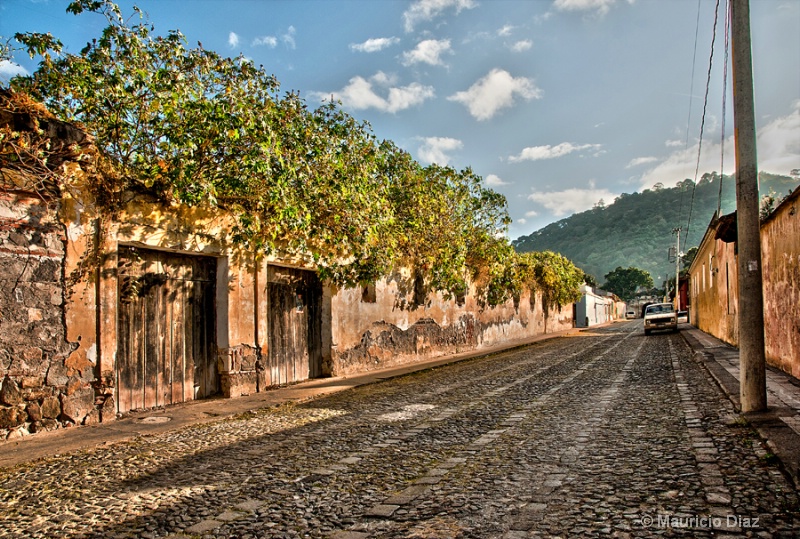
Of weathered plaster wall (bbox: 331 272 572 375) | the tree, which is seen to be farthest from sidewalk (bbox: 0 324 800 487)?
the tree

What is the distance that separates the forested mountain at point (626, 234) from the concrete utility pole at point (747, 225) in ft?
370

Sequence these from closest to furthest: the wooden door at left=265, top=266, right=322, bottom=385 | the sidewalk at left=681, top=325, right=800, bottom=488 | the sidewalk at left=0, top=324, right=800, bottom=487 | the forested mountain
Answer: the sidewalk at left=681, top=325, right=800, bottom=488
the sidewalk at left=0, top=324, right=800, bottom=487
the wooden door at left=265, top=266, right=322, bottom=385
the forested mountain

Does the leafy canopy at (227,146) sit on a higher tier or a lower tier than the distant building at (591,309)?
higher

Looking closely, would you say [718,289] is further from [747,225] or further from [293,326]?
[293,326]

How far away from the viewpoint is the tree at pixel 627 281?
95625 millimetres

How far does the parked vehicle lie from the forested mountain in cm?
9076

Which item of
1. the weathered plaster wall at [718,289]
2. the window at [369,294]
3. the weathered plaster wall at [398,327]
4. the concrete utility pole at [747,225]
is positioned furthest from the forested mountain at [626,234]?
the concrete utility pole at [747,225]

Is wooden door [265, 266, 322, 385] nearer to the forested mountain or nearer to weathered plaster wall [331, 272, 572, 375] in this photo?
weathered plaster wall [331, 272, 572, 375]

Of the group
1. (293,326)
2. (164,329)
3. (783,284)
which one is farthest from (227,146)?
(783,284)

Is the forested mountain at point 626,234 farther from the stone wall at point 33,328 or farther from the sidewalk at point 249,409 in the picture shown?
the stone wall at point 33,328

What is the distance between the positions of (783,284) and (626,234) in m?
131

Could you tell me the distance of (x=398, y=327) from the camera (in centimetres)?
1473

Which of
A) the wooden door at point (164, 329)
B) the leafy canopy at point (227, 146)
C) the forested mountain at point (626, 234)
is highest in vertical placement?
the forested mountain at point (626, 234)

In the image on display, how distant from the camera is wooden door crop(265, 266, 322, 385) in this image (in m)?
10.4
